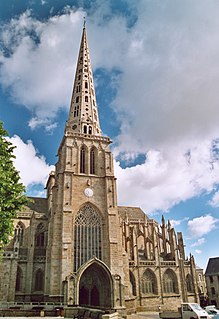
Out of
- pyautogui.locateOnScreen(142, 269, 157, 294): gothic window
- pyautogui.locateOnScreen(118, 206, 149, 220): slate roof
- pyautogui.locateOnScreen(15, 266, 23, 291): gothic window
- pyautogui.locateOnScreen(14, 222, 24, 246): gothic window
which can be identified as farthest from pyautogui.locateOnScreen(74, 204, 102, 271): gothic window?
pyautogui.locateOnScreen(118, 206, 149, 220): slate roof

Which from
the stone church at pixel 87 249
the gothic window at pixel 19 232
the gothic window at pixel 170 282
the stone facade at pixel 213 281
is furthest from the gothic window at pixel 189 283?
the gothic window at pixel 19 232

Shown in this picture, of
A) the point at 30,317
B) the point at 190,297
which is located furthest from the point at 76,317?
the point at 190,297

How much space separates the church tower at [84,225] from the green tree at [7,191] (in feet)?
52.5

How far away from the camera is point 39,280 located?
34.2m

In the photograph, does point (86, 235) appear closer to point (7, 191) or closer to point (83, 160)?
point (83, 160)

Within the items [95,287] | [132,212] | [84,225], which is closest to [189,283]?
[132,212]

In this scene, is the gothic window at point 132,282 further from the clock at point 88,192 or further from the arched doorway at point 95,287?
the clock at point 88,192

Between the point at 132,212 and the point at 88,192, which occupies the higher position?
the point at 132,212

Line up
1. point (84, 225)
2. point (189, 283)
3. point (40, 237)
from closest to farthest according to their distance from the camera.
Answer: point (84, 225) < point (40, 237) < point (189, 283)

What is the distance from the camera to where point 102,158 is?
133ft

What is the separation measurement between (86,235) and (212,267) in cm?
3090

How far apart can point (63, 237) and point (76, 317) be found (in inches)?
550

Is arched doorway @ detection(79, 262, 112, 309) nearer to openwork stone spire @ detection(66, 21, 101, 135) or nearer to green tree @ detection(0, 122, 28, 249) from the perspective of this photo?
green tree @ detection(0, 122, 28, 249)

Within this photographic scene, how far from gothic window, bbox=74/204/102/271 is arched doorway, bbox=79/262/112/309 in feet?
5.26
